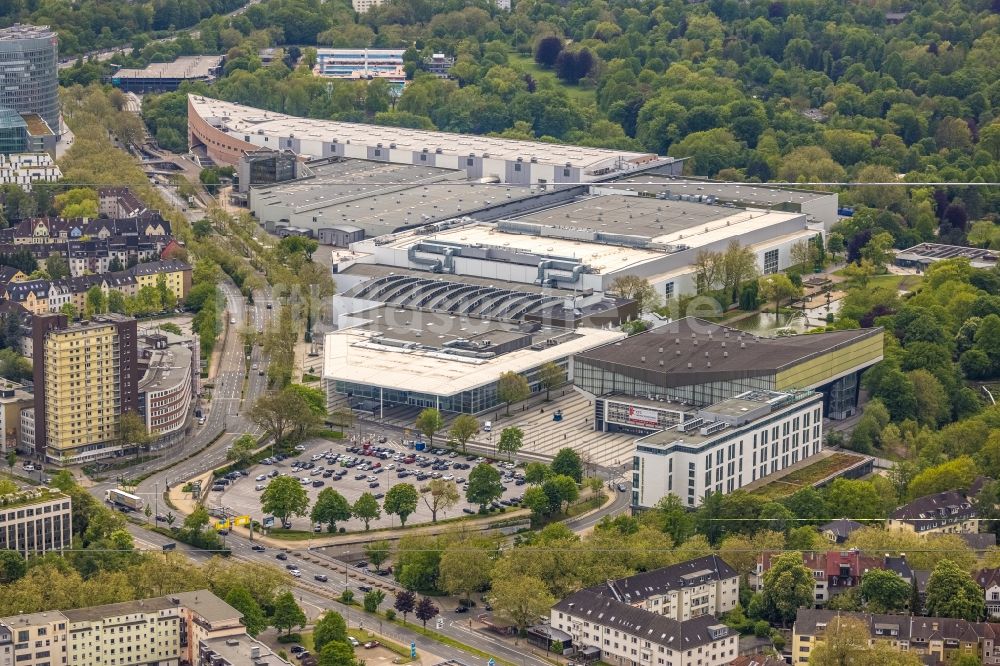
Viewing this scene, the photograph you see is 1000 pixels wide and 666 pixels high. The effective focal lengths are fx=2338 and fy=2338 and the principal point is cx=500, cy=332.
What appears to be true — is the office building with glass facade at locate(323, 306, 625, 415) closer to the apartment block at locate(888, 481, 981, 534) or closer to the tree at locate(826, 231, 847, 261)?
the apartment block at locate(888, 481, 981, 534)

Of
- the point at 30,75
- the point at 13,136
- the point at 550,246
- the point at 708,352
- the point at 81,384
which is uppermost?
the point at 30,75

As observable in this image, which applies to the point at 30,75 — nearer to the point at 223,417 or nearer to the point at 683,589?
the point at 223,417

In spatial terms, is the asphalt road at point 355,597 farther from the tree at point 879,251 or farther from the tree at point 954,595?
the tree at point 879,251

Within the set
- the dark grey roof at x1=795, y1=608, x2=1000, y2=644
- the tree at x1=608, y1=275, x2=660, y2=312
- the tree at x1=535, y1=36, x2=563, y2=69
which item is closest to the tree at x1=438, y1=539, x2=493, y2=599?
the dark grey roof at x1=795, y1=608, x2=1000, y2=644

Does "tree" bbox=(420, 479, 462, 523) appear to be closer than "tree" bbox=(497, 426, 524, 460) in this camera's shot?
Yes

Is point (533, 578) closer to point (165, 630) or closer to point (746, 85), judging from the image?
point (165, 630)

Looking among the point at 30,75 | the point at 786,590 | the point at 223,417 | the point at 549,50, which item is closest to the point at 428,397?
the point at 223,417

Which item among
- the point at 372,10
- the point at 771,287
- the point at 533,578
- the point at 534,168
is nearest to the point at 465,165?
the point at 534,168
